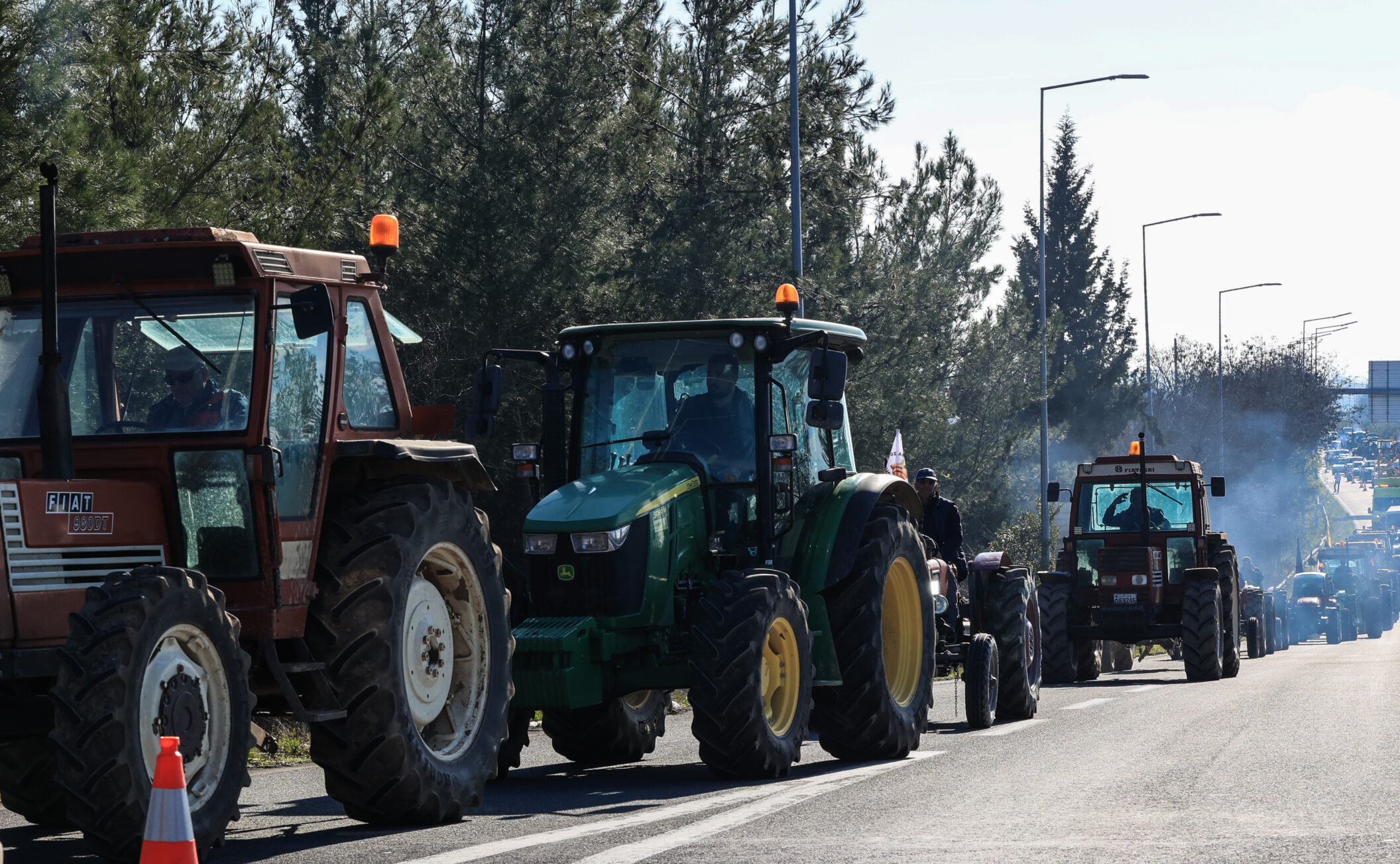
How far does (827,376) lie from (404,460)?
9.99 ft

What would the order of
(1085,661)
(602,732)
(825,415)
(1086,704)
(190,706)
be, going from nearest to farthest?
(190,706) < (825,415) < (602,732) < (1086,704) < (1085,661)

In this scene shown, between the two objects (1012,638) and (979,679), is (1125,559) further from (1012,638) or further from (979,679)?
(979,679)

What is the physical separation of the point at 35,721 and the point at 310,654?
1.29 metres

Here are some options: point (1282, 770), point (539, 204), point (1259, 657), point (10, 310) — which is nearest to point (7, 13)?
point (10, 310)

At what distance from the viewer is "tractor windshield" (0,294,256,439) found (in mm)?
7676

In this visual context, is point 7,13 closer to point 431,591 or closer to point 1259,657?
→ point 431,591

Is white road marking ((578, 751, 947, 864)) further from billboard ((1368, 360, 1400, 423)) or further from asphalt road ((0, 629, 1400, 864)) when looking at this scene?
billboard ((1368, 360, 1400, 423))

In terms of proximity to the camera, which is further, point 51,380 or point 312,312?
point 312,312

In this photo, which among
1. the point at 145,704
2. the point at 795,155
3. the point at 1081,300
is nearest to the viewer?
the point at 145,704

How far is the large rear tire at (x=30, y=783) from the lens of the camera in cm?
816

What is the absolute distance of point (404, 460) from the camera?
8.43 metres

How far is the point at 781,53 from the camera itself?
90.0 feet

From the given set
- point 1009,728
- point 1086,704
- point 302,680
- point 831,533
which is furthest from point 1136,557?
point 302,680

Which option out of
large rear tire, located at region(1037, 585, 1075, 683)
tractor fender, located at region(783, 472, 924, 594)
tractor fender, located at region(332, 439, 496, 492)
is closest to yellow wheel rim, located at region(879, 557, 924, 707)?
tractor fender, located at region(783, 472, 924, 594)
